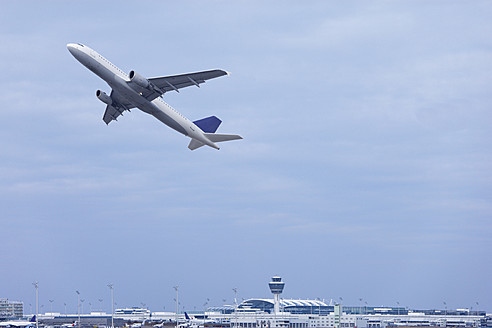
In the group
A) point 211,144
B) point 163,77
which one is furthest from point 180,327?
point 163,77

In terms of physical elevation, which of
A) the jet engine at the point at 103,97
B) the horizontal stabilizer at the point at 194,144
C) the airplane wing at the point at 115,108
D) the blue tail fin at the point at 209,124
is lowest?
the horizontal stabilizer at the point at 194,144

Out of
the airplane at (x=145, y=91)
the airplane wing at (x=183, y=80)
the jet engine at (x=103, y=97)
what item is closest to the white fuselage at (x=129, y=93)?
the airplane at (x=145, y=91)

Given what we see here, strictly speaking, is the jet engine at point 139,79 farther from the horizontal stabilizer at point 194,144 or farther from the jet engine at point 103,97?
the horizontal stabilizer at point 194,144

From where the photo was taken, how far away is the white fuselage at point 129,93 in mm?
78125

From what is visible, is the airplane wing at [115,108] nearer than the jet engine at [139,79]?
No

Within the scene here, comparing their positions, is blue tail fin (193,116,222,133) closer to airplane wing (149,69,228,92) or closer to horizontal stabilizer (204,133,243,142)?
horizontal stabilizer (204,133,243,142)

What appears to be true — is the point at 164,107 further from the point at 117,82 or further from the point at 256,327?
the point at 256,327

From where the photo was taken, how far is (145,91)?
3221 inches

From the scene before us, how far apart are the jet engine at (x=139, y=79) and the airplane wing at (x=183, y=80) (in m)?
1.17

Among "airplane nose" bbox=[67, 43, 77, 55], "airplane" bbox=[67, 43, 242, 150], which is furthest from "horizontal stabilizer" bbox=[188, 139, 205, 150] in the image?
"airplane nose" bbox=[67, 43, 77, 55]

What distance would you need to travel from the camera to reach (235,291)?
181 m

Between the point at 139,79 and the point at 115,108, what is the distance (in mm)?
12691

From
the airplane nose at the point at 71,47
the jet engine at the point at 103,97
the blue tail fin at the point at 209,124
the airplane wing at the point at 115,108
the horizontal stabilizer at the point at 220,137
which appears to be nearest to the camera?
the airplane nose at the point at 71,47

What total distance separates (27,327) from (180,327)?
139ft
